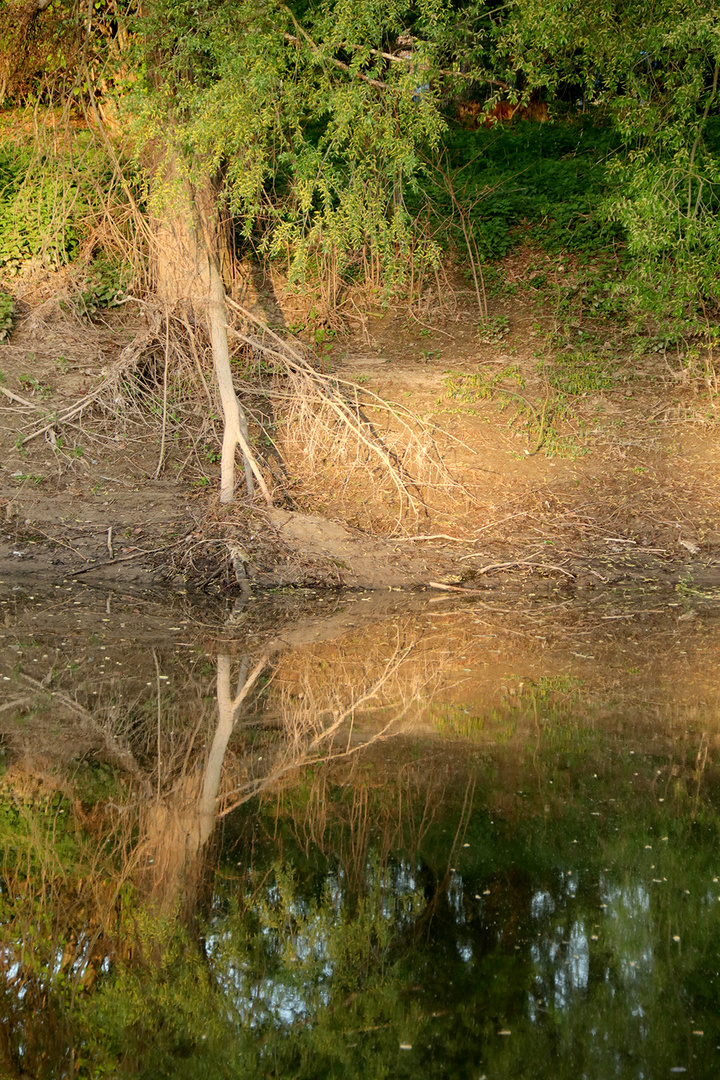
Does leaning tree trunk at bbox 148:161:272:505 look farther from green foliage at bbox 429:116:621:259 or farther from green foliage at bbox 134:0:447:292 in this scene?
green foliage at bbox 429:116:621:259

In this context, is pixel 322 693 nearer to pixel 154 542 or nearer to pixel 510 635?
pixel 510 635

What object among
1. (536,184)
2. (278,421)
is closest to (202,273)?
(278,421)

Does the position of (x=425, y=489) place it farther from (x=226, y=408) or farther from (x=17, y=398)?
(x=17, y=398)

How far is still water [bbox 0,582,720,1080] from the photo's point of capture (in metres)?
3.76

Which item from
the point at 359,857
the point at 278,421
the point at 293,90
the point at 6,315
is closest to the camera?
the point at 359,857

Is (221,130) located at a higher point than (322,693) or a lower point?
higher

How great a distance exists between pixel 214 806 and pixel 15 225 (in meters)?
10.8

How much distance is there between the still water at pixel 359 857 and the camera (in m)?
3.76

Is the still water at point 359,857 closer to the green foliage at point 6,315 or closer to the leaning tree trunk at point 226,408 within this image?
the leaning tree trunk at point 226,408

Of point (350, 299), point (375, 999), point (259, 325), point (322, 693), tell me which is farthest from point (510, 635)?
point (350, 299)

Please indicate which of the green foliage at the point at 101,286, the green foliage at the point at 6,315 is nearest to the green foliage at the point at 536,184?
the green foliage at the point at 101,286

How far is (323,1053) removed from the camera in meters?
3.68

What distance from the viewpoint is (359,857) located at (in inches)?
191

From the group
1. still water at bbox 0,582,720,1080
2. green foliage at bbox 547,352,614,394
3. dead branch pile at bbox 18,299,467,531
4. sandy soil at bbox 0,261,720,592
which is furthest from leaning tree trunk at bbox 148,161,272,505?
green foliage at bbox 547,352,614,394
